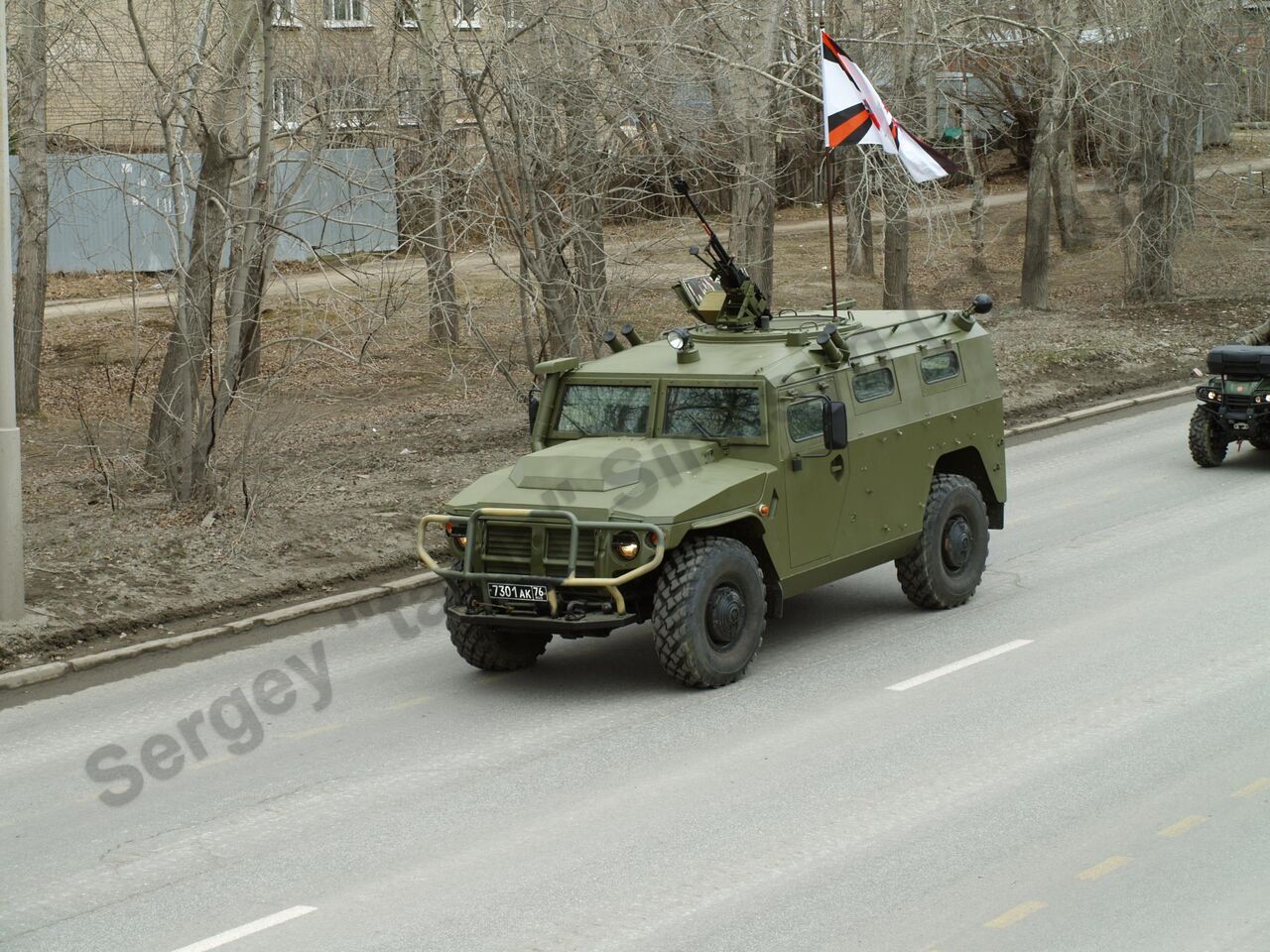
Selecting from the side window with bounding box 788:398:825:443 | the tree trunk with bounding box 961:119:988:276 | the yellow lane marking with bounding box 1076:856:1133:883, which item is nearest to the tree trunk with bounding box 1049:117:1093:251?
the tree trunk with bounding box 961:119:988:276

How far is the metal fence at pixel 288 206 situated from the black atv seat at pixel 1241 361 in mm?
8601

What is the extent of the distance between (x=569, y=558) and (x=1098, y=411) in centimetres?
1267

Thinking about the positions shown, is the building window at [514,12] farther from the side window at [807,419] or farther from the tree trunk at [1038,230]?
the tree trunk at [1038,230]

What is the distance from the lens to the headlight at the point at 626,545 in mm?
10102

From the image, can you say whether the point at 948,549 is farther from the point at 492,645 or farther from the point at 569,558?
the point at 492,645

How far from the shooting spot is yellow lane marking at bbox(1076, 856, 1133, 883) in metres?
7.32

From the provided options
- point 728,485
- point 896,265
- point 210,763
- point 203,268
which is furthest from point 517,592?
point 896,265

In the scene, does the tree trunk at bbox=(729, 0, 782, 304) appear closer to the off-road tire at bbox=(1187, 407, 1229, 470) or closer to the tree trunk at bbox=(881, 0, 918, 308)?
the tree trunk at bbox=(881, 0, 918, 308)

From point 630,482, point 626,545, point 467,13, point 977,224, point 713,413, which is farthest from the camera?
point 977,224

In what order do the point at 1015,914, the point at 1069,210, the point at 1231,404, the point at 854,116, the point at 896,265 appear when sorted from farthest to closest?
the point at 1069,210, the point at 896,265, the point at 1231,404, the point at 854,116, the point at 1015,914

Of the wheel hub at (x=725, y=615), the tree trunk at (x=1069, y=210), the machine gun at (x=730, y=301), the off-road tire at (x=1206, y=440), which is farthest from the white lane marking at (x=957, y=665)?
the tree trunk at (x=1069, y=210)

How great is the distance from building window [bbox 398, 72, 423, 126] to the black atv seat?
8.97 meters

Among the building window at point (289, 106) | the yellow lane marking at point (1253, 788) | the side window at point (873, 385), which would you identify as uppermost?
the building window at point (289, 106)

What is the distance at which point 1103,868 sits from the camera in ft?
24.3
